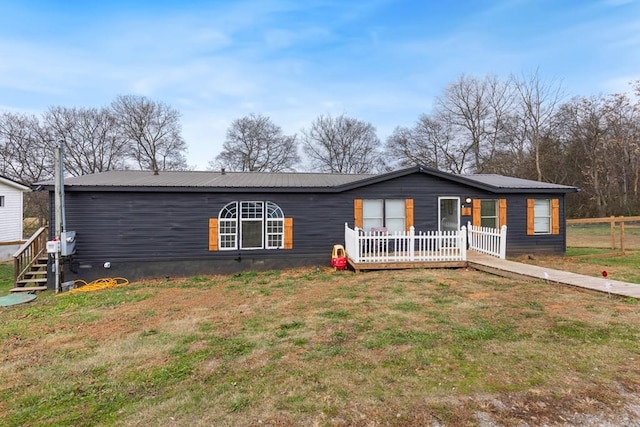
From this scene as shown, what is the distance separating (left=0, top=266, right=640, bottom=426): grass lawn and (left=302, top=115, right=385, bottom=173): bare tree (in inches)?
1110

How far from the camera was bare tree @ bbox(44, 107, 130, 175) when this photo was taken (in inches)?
1002

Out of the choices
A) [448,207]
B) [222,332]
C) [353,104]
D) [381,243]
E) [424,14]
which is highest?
[353,104]

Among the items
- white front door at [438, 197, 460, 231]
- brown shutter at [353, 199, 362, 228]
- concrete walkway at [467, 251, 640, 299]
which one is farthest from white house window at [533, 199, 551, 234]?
brown shutter at [353, 199, 362, 228]

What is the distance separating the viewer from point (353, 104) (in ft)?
107

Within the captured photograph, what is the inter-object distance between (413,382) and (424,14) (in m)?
15.1

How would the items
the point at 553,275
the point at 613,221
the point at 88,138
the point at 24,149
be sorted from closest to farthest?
the point at 553,275, the point at 613,221, the point at 24,149, the point at 88,138

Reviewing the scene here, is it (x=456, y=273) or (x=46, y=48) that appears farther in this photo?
(x=46, y=48)

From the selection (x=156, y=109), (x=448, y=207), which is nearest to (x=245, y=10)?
(x=448, y=207)

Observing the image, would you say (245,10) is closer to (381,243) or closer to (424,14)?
(424,14)

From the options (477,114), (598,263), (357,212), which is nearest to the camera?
(598,263)

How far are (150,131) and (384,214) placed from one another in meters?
26.0

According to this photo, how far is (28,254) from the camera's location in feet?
31.6

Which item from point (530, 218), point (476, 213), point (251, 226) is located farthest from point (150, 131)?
point (530, 218)

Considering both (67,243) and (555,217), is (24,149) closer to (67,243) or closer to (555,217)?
(67,243)
